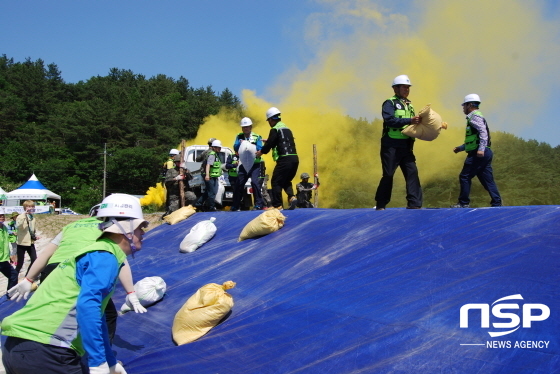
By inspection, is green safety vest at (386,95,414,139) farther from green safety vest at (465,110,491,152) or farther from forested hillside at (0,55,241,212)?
forested hillside at (0,55,241,212)

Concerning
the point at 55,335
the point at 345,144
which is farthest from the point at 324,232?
the point at 345,144

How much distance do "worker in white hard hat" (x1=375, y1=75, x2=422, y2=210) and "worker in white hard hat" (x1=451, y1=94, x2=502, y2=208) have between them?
33.9 inches

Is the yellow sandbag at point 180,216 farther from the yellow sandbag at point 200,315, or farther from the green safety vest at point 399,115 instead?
the yellow sandbag at point 200,315

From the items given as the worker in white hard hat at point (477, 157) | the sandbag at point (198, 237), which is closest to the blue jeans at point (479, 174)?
the worker in white hard hat at point (477, 157)

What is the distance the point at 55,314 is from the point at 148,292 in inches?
144

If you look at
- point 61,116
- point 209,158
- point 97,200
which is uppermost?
point 61,116

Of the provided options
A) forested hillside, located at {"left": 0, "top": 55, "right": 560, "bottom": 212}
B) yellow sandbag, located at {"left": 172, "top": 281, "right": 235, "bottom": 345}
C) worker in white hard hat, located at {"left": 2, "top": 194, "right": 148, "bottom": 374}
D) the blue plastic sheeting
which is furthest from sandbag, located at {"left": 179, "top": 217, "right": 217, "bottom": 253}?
forested hillside, located at {"left": 0, "top": 55, "right": 560, "bottom": 212}

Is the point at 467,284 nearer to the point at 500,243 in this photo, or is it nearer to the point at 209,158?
the point at 500,243

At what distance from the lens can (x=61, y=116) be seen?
66062 mm

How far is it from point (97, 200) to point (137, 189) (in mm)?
5171

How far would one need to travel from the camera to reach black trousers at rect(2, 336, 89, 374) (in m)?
2.85

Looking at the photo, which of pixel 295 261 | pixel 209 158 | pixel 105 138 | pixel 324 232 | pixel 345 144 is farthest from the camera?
pixel 105 138

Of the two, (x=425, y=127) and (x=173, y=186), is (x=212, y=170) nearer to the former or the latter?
(x=173, y=186)

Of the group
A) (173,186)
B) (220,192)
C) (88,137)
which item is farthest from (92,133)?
(173,186)
